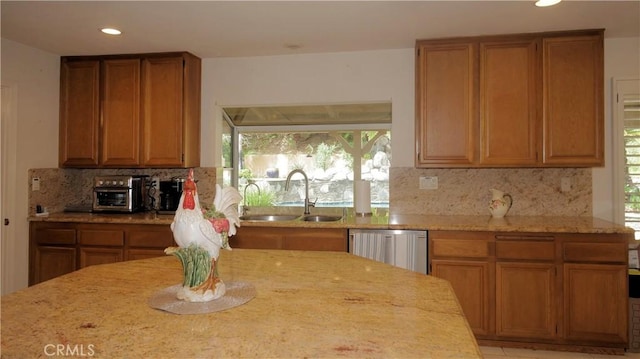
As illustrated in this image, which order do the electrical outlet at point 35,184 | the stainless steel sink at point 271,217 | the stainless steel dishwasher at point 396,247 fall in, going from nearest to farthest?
the stainless steel dishwasher at point 396,247
the electrical outlet at point 35,184
the stainless steel sink at point 271,217

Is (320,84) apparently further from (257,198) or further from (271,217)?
(257,198)

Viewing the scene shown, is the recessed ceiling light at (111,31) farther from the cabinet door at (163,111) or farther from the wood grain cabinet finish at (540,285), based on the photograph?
the wood grain cabinet finish at (540,285)

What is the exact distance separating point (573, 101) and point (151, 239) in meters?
3.51

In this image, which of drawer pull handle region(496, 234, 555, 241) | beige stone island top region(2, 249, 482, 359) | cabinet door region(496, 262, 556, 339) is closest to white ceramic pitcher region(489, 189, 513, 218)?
drawer pull handle region(496, 234, 555, 241)

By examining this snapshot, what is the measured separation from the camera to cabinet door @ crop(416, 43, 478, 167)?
303 centimetres

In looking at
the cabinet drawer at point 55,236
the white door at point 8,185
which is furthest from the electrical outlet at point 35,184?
the cabinet drawer at point 55,236

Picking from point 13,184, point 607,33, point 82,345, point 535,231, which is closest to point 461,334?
point 82,345

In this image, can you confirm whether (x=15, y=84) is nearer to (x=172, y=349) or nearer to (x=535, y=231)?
(x=172, y=349)

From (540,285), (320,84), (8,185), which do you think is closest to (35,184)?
(8,185)

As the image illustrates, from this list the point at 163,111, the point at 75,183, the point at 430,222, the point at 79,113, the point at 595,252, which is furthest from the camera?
the point at 75,183

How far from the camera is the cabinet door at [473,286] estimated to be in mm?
2682

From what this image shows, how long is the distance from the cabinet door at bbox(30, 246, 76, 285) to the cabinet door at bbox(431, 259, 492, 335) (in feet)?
9.83

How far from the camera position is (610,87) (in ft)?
10.1

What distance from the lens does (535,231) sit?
2611 mm
